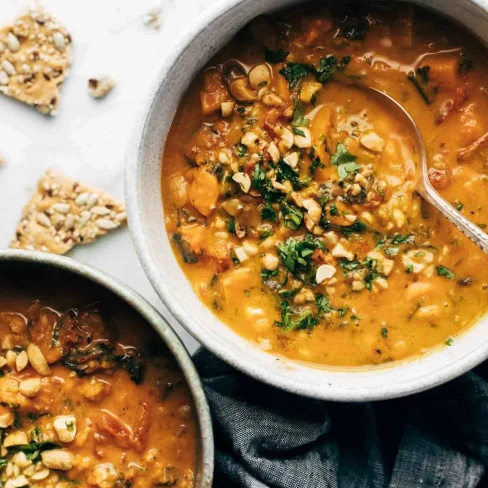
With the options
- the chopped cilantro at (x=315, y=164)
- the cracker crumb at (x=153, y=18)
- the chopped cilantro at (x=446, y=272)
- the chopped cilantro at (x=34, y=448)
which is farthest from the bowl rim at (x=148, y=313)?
the cracker crumb at (x=153, y=18)

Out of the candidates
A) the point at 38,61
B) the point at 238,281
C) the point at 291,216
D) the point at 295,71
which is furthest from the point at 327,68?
the point at 38,61

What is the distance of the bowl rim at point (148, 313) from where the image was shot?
87.4 inches

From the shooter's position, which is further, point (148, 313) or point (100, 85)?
point (100, 85)

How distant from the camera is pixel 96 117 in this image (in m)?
2.67

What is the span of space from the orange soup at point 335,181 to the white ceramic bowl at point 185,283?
0.04m

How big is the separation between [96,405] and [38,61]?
125 centimetres

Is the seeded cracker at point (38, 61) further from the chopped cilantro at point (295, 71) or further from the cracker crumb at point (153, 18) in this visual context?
the chopped cilantro at point (295, 71)

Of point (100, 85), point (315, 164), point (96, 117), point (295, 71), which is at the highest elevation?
point (295, 71)

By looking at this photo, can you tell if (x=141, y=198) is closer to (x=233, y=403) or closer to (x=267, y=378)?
(x=267, y=378)

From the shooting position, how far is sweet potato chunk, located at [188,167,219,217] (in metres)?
2.20

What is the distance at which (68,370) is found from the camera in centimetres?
242

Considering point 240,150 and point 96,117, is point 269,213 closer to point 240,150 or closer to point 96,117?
point 240,150

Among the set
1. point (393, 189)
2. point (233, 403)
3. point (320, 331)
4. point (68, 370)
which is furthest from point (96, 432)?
point (393, 189)

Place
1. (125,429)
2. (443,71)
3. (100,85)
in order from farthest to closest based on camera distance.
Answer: (100,85) → (125,429) → (443,71)
